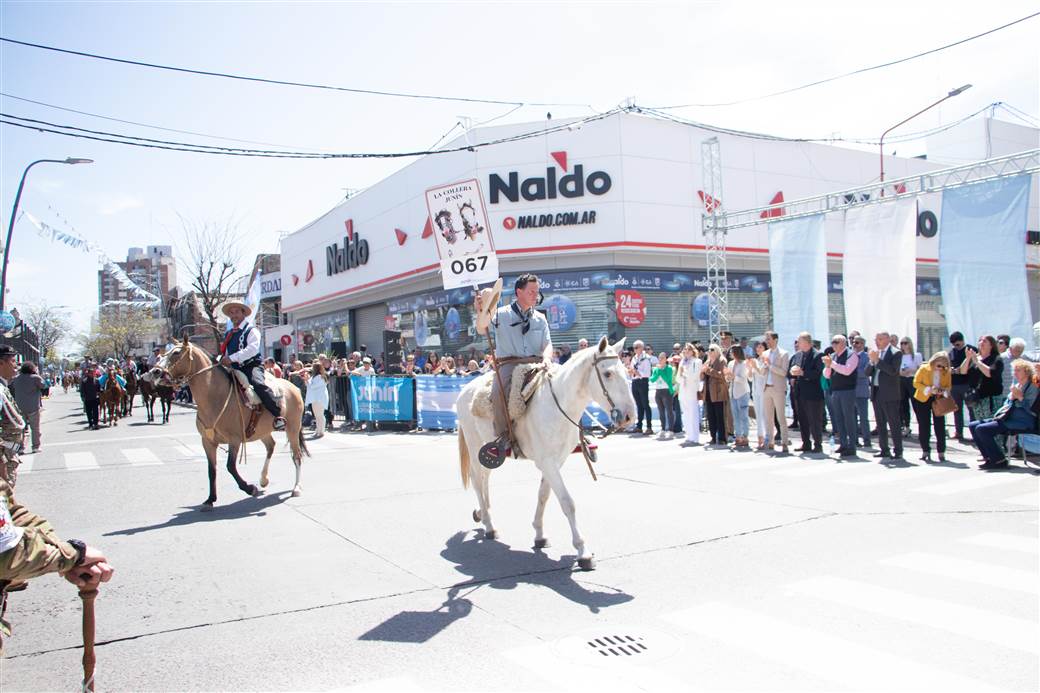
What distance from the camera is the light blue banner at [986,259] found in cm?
1383

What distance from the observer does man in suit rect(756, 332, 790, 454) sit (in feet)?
44.7

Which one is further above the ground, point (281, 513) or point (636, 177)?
point (636, 177)

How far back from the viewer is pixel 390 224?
33.2m

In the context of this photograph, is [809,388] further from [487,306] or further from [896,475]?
[487,306]

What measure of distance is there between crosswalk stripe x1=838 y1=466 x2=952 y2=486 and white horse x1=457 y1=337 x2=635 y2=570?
540 centimetres

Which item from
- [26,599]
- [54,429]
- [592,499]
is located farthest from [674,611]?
[54,429]

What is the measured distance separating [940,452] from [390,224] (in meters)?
26.3

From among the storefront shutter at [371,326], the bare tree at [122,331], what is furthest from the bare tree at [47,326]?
the storefront shutter at [371,326]

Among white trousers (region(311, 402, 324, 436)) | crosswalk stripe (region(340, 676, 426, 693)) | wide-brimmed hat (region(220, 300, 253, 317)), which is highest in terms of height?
wide-brimmed hat (region(220, 300, 253, 317))

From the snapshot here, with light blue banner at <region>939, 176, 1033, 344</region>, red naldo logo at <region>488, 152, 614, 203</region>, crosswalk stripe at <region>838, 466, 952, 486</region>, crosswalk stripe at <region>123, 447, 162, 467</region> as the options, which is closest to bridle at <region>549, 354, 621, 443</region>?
crosswalk stripe at <region>838, 466, 952, 486</region>

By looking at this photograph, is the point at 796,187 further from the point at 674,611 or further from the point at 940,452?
the point at 674,611

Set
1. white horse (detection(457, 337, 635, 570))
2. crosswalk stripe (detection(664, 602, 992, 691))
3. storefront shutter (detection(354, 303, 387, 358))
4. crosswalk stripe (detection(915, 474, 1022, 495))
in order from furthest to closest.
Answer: storefront shutter (detection(354, 303, 387, 358)) → crosswalk stripe (detection(915, 474, 1022, 495)) → white horse (detection(457, 337, 635, 570)) → crosswalk stripe (detection(664, 602, 992, 691))

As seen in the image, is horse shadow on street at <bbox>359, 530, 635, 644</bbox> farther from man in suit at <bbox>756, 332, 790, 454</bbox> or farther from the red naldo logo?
the red naldo logo

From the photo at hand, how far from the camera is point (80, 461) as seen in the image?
48.1ft
